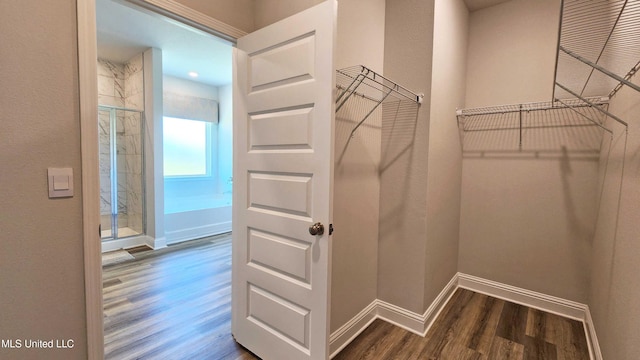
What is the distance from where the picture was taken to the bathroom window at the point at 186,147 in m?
5.30

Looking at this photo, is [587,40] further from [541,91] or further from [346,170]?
[346,170]

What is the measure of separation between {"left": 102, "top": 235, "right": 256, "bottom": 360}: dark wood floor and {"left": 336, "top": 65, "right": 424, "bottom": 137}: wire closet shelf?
1.85 m

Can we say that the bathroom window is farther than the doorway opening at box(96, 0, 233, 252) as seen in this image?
Yes

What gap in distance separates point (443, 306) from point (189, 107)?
5123 millimetres

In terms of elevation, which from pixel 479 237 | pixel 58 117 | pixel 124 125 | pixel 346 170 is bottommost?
pixel 479 237

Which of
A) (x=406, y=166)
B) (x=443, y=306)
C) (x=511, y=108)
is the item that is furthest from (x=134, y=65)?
(x=443, y=306)

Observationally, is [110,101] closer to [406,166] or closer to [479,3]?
[406,166]

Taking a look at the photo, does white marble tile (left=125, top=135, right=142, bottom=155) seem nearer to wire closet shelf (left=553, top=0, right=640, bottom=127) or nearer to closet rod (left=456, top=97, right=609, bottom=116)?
closet rod (left=456, top=97, right=609, bottom=116)

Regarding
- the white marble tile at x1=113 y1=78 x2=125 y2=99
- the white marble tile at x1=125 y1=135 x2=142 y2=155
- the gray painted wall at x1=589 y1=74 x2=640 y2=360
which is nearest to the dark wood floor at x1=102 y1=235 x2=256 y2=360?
the white marble tile at x1=125 y1=135 x2=142 y2=155

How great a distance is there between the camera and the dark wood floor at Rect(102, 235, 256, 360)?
75.2 inches

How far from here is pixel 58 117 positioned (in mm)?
1174

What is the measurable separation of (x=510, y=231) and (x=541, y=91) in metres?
1.30

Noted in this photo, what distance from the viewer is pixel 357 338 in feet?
6.75

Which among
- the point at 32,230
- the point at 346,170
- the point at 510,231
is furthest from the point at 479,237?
the point at 32,230
